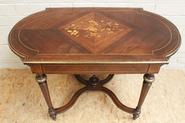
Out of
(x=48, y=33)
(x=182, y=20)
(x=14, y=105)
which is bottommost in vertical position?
(x=14, y=105)

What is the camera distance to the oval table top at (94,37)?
95cm

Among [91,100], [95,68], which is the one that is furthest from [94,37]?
[91,100]

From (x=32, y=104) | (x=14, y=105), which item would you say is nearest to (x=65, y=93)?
(x=32, y=104)

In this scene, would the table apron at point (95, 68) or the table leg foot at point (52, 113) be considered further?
the table leg foot at point (52, 113)

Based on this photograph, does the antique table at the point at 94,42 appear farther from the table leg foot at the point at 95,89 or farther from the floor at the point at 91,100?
the floor at the point at 91,100

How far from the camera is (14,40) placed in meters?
1.04

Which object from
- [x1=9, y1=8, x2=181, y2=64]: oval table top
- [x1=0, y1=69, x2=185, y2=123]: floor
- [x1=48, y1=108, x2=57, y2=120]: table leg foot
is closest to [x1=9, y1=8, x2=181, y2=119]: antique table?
[x1=9, y1=8, x2=181, y2=64]: oval table top

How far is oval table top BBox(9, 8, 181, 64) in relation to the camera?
37.3 inches

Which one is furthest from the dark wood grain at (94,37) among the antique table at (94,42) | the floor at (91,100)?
the floor at (91,100)

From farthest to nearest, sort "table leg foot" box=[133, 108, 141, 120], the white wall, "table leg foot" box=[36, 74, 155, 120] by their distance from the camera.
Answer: the white wall, "table leg foot" box=[133, 108, 141, 120], "table leg foot" box=[36, 74, 155, 120]

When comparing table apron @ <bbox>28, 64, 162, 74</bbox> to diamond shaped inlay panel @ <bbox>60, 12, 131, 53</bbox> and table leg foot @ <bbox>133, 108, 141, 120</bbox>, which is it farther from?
table leg foot @ <bbox>133, 108, 141, 120</bbox>

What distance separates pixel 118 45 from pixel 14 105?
843mm

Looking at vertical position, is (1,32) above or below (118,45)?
below

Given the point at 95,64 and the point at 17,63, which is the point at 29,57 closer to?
the point at 95,64
